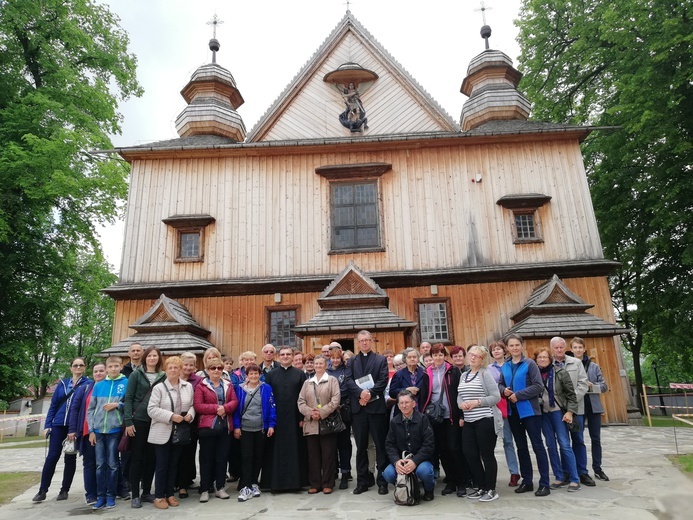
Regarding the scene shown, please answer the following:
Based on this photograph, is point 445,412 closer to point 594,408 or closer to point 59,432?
point 594,408

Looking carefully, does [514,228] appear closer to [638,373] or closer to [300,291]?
[300,291]

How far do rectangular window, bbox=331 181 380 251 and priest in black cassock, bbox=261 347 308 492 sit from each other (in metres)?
8.13

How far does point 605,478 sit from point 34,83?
71.1ft

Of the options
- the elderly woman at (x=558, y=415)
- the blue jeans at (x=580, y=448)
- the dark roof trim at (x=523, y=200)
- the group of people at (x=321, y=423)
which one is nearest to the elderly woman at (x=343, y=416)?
the group of people at (x=321, y=423)

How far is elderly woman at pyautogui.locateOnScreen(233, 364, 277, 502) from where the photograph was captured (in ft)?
20.8

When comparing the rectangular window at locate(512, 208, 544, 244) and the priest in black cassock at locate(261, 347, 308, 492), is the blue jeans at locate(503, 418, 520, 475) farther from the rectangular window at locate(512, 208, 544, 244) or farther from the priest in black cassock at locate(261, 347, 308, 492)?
the rectangular window at locate(512, 208, 544, 244)

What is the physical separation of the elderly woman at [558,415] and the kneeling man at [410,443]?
5.00 feet

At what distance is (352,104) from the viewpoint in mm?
16969

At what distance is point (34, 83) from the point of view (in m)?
18.8

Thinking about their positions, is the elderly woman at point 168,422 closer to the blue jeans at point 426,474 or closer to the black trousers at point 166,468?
the black trousers at point 166,468

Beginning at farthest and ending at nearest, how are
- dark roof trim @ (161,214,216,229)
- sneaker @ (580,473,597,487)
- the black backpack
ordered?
dark roof trim @ (161,214,216,229) < sneaker @ (580,473,597,487) < the black backpack

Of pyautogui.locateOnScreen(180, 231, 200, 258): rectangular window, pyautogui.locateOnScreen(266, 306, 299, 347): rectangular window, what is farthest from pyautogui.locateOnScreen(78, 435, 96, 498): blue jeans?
pyautogui.locateOnScreen(180, 231, 200, 258): rectangular window

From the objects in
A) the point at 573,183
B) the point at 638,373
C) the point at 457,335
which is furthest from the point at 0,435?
the point at 638,373

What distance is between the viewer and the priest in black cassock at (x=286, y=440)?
21.1ft
